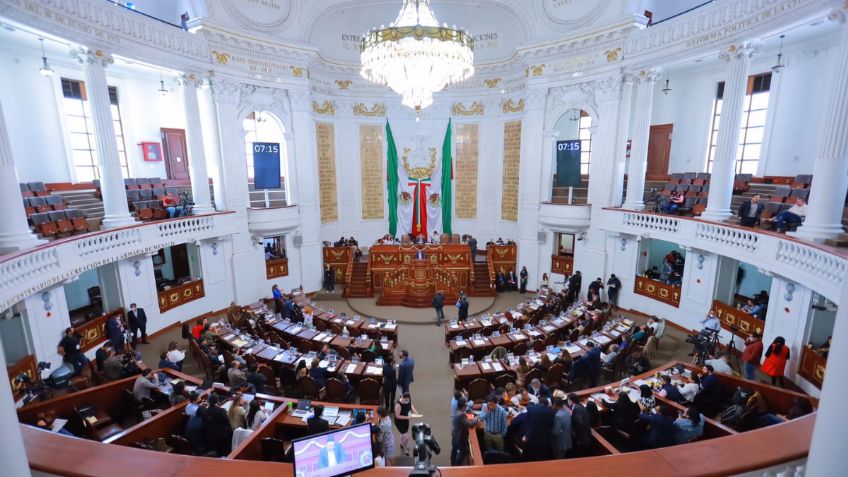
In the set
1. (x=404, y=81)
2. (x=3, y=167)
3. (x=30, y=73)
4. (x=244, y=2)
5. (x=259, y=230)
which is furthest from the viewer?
(x=259, y=230)

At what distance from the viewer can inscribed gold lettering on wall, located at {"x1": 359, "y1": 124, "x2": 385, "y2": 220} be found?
61.9 feet

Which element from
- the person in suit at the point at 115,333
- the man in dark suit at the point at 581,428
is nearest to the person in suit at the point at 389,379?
the man in dark suit at the point at 581,428

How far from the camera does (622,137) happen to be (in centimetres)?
1439

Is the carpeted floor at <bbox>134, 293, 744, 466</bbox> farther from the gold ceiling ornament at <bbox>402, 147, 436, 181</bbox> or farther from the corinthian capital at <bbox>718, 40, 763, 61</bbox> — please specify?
the corinthian capital at <bbox>718, 40, 763, 61</bbox>

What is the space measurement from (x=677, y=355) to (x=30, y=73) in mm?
21591

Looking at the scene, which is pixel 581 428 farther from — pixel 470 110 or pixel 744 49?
pixel 470 110

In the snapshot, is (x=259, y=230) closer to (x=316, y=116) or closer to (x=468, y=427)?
(x=316, y=116)

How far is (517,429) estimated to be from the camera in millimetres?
6211

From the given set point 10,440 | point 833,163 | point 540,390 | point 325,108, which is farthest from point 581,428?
point 325,108

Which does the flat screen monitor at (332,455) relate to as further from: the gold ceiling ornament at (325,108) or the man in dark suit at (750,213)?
the gold ceiling ornament at (325,108)

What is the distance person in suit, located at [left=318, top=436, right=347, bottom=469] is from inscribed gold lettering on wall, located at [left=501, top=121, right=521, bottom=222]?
16.2 m

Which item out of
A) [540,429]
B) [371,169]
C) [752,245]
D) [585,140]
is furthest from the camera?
[371,169]

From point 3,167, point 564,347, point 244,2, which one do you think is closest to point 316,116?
point 244,2

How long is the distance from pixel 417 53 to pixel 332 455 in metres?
7.83
